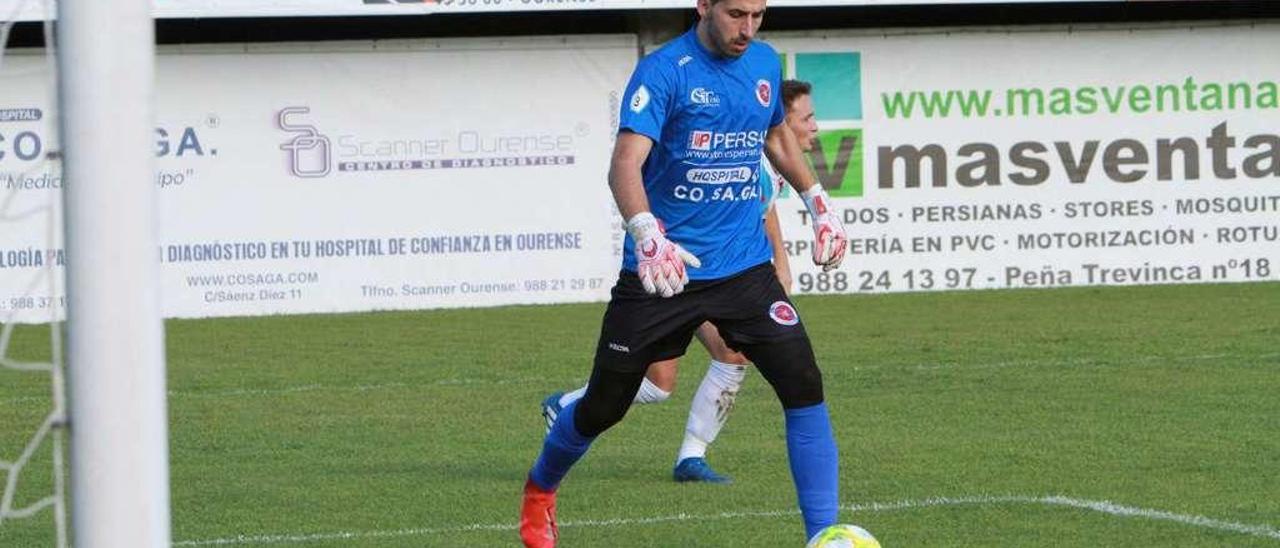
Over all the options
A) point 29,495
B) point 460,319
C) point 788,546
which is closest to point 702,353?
point 460,319

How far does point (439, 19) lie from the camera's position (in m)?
21.2

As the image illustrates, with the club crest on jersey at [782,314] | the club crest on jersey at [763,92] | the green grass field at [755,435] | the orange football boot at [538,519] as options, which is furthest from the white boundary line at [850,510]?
the club crest on jersey at [763,92]

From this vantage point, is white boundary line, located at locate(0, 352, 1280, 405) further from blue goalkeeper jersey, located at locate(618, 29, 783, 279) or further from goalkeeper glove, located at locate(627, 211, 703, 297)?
goalkeeper glove, located at locate(627, 211, 703, 297)

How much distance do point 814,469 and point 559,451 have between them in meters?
0.94

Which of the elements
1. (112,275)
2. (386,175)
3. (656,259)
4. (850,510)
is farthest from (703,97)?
(386,175)

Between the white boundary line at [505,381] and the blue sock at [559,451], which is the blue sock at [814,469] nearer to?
the blue sock at [559,451]

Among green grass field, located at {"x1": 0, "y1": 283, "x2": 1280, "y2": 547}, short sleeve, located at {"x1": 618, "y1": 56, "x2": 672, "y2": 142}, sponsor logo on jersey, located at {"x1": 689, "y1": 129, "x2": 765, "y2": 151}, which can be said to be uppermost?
short sleeve, located at {"x1": 618, "y1": 56, "x2": 672, "y2": 142}

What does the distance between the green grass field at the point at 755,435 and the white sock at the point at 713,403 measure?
25cm

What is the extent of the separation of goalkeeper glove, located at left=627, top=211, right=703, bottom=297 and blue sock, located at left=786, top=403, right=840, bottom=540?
2.05ft

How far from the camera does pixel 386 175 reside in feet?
67.4

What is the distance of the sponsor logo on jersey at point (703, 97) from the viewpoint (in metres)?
6.91

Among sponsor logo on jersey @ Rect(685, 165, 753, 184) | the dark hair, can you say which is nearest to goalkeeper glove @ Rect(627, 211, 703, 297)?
sponsor logo on jersey @ Rect(685, 165, 753, 184)

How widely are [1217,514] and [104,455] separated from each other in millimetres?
5081

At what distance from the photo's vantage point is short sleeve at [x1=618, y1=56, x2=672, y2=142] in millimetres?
6828
